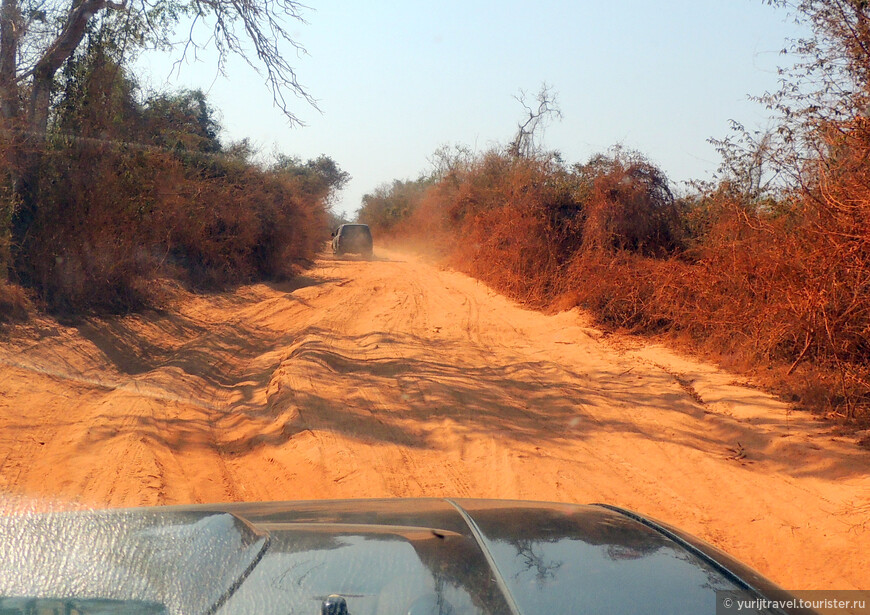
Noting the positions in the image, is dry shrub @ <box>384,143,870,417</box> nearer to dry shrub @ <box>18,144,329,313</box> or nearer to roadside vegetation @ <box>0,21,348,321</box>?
dry shrub @ <box>18,144,329,313</box>

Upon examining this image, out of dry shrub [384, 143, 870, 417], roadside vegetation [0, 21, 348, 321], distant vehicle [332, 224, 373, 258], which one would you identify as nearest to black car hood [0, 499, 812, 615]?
dry shrub [384, 143, 870, 417]

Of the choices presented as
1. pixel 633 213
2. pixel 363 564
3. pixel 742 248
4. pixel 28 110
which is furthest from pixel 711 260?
pixel 28 110

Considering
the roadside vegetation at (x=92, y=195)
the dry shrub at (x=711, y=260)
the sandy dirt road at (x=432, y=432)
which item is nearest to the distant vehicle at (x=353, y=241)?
the dry shrub at (x=711, y=260)

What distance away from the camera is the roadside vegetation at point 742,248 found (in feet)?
22.3

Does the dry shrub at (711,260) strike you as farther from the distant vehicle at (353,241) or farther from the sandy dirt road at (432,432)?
the distant vehicle at (353,241)

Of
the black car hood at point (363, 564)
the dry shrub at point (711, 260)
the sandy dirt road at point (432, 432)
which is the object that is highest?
the dry shrub at point (711, 260)

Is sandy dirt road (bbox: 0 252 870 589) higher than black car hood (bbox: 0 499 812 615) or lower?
lower

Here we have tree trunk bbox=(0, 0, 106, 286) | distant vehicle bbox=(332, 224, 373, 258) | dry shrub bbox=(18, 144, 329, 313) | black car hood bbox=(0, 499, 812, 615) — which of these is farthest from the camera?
distant vehicle bbox=(332, 224, 373, 258)

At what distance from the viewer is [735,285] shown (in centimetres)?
895

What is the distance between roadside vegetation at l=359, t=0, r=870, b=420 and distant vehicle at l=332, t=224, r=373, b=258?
13.6 meters

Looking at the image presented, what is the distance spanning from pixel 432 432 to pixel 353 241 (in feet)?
87.6

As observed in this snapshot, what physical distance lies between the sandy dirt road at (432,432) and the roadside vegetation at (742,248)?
64 cm

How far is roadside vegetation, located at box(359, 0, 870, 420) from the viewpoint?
22.3 ft

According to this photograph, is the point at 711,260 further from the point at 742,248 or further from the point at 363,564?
the point at 363,564
